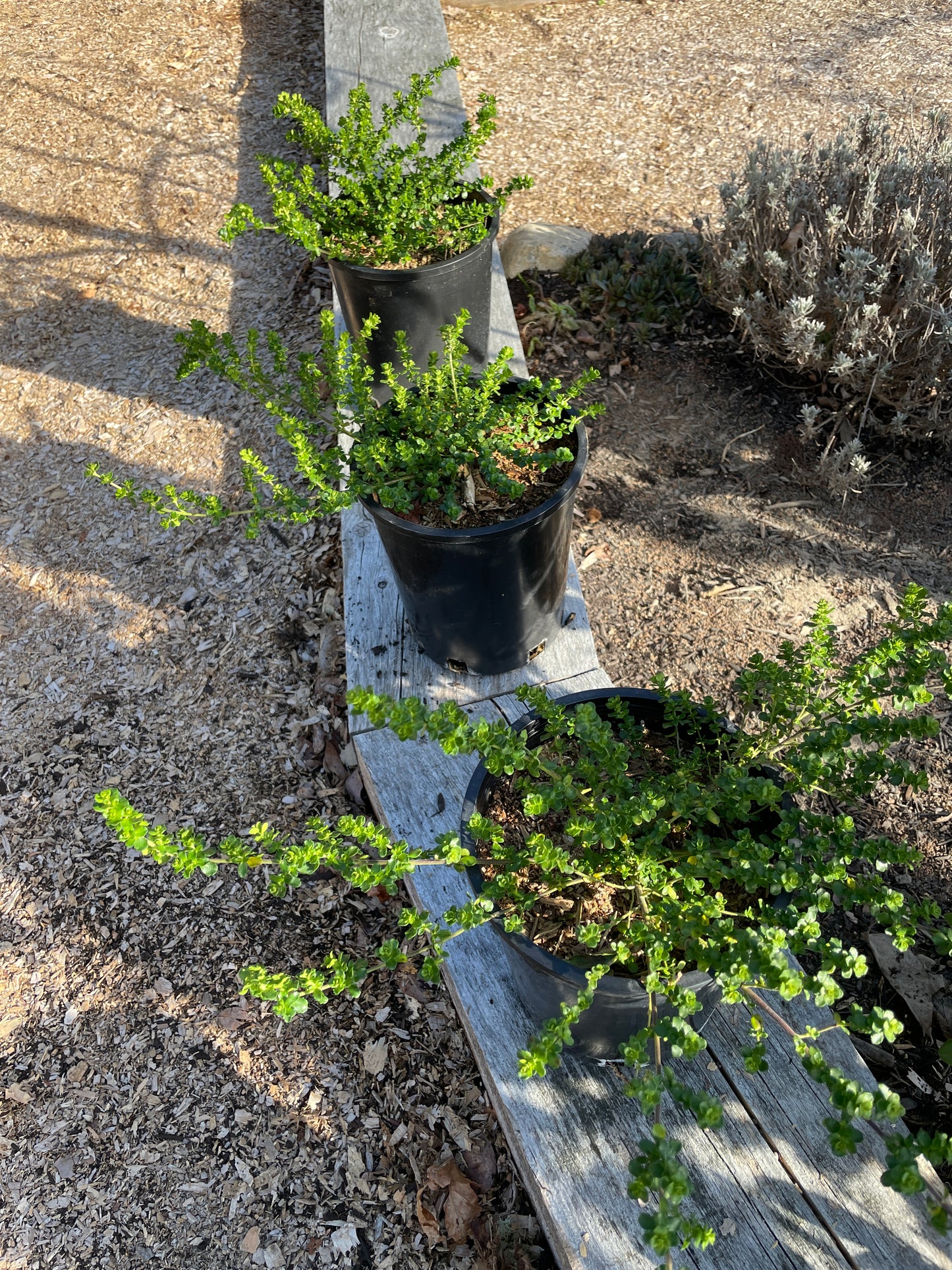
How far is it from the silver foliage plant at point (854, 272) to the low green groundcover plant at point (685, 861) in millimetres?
1706

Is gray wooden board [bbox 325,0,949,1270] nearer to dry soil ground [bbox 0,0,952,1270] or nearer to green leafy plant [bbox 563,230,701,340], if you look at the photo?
dry soil ground [bbox 0,0,952,1270]

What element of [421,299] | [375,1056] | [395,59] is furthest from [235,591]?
[395,59]

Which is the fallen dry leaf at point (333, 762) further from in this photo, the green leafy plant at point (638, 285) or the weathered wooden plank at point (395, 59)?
the green leafy plant at point (638, 285)

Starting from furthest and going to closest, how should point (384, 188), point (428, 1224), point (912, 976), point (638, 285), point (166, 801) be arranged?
1. point (638, 285)
2. point (384, 188)
3. point (166, 801)
4. point (912, 976)
5. point (428, 1224)

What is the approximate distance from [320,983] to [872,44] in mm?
6317

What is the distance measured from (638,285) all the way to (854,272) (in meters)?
0.97

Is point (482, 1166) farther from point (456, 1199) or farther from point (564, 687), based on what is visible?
point (564, 687)

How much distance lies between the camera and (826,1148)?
5.58ft

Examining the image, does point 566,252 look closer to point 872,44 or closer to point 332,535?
point 332,535

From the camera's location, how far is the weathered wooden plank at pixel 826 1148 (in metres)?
1.59

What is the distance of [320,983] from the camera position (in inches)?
52.0

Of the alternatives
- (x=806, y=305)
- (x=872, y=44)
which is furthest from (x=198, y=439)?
(x=872, y=44)

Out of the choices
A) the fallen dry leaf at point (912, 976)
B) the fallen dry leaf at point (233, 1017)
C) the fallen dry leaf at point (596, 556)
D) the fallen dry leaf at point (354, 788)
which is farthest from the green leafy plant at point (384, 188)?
the fallen dry leaf at point (912, 976)

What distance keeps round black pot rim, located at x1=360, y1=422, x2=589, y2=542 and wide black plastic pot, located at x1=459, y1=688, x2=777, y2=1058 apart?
0.48 m
